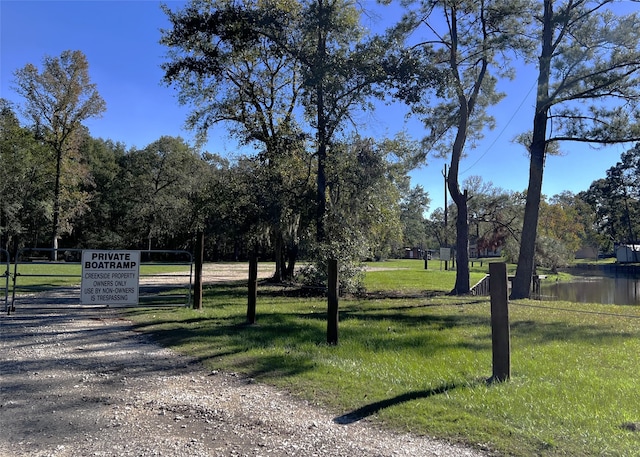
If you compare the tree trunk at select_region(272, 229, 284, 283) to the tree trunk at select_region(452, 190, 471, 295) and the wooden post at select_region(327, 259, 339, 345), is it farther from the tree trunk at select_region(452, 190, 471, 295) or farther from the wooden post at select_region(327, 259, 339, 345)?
the wooden post at select_region(327, 259, 339, 345)

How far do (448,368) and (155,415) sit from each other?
364cm

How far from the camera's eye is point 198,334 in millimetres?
8117

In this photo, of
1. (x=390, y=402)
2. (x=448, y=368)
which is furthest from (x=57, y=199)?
(x=390, y=402)

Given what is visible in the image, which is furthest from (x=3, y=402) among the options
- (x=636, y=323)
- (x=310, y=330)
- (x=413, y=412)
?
(x=636, y=323)

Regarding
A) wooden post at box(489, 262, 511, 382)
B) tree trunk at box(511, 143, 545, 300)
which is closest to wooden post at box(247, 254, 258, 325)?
wooden post at box(489, 262, 511, 382)

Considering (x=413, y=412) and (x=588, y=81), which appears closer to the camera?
(x=413, y=412)

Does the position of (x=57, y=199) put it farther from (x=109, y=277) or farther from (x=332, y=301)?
(x=332, y=301)

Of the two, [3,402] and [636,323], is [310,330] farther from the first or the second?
[636,323]

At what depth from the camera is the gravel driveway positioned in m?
3.49

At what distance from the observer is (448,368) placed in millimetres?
5965

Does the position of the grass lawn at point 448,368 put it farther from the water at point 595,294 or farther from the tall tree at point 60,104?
the tall tree at point 60,104

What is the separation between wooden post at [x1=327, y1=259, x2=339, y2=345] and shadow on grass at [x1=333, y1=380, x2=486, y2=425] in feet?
8.10

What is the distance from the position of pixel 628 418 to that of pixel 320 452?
2.85m

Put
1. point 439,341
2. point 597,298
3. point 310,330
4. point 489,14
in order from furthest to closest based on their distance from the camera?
point 597,298 → point 489,14 → point 310,330 → point 439,341
